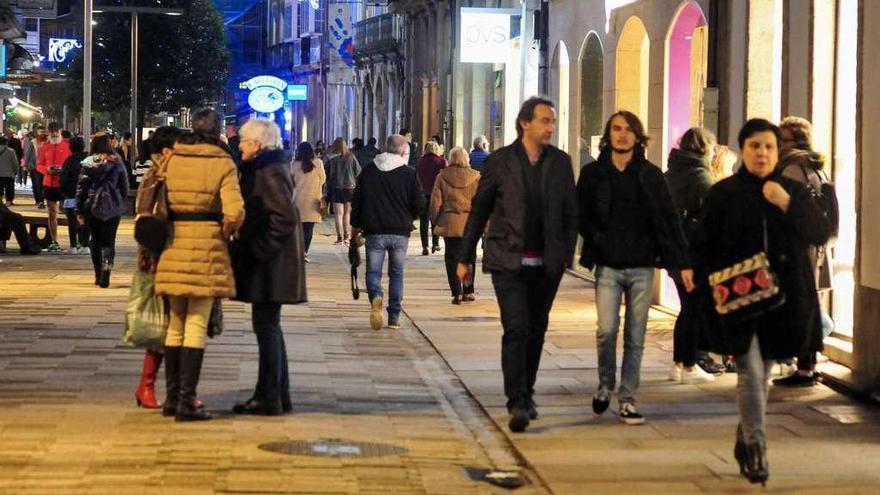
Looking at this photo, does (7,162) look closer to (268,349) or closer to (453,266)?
(453,266)

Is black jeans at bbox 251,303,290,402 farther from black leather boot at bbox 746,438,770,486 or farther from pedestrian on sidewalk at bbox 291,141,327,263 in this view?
pedestrian on sidewalk at bbox 291,141,327,263

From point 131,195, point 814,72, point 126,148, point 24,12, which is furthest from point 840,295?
point 126,148

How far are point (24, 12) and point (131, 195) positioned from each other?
474 centimetres

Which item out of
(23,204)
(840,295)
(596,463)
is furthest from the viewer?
(23,204)

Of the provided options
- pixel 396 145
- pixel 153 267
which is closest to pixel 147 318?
pixel 153 267

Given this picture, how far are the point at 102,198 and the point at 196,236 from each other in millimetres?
10078

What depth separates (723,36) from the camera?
698 inches

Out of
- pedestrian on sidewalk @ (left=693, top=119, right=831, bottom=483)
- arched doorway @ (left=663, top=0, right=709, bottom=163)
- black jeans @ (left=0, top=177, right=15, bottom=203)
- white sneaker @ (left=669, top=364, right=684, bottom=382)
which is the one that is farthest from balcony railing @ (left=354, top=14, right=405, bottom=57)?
pedestrian on sidewalk @ (left=693, top=119, right=831, bottom=483)

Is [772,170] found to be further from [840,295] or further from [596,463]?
[840,295]

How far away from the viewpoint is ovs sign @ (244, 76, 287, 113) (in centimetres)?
5844

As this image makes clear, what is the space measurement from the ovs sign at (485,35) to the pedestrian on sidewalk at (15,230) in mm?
Answer: 9152

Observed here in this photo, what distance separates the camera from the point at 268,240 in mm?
11094

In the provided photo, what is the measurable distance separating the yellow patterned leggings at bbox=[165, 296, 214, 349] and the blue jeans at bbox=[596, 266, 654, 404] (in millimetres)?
2309

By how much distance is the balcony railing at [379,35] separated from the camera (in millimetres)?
57500
